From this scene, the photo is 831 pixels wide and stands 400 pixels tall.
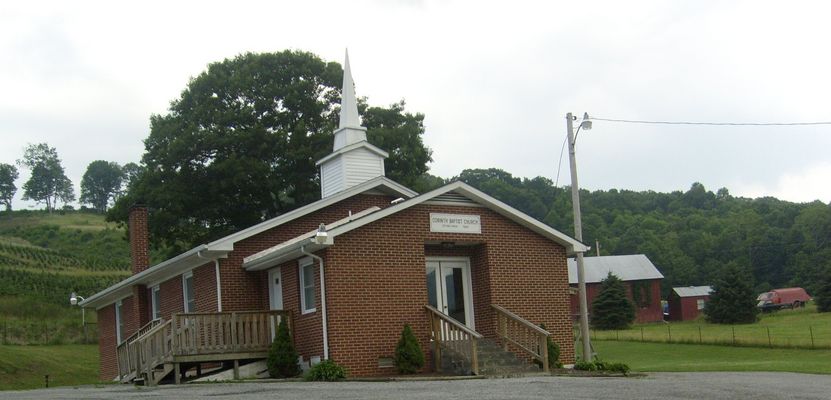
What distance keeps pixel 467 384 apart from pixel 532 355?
5563 millimetres

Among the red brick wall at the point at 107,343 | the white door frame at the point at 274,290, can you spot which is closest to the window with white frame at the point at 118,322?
the red brick wall at the point at 107,343

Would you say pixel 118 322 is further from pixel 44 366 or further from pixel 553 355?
pixel 553 355

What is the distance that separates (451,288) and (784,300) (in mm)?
61055

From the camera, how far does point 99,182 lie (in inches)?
5940

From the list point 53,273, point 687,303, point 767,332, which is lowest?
point 767,332

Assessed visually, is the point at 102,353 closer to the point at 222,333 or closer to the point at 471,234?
the point at 222,333

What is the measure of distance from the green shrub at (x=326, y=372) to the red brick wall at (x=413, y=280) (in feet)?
1.25

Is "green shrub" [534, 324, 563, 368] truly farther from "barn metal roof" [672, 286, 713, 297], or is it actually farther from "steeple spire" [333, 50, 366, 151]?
"barn metal roof" [672, 286, 713, 297]

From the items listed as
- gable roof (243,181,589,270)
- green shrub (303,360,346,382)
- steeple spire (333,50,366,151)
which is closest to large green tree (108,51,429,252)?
steeple spire (333,50,366,151)

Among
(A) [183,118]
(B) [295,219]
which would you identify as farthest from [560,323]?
(A) [183,118]

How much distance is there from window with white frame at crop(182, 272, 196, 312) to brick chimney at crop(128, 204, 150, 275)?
474 centimetres

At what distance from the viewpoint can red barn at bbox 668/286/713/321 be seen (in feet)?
265


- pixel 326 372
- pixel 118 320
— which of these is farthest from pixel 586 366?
pixel 118 320

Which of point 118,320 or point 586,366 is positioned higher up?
→ point 118,320
